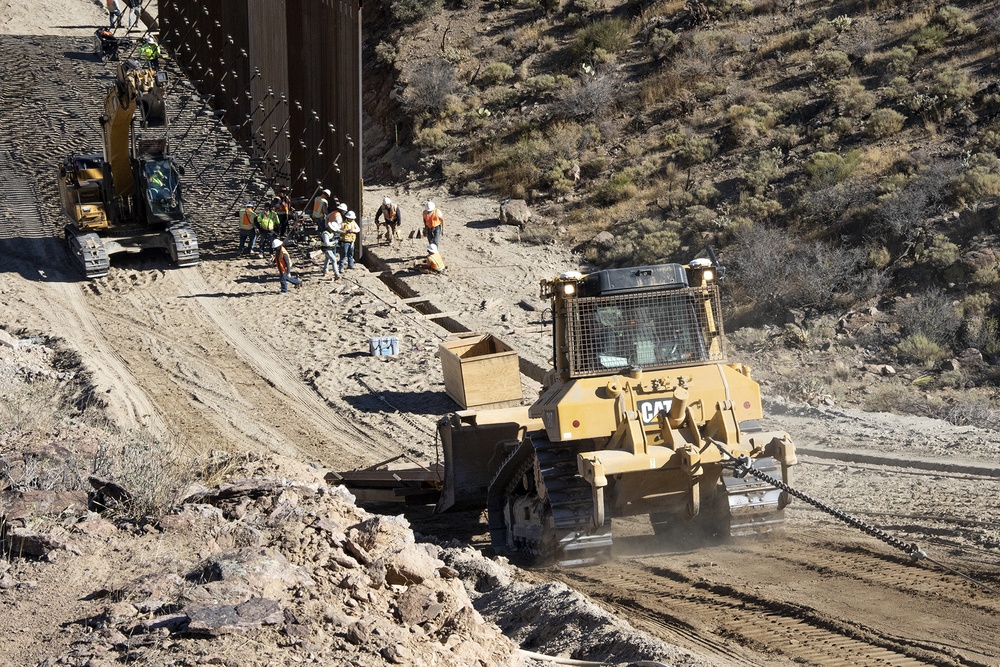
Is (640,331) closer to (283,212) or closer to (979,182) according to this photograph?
(979,182)

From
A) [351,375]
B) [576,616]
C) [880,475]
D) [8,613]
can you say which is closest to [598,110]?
[351,375]

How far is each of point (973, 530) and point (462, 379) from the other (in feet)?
24.5

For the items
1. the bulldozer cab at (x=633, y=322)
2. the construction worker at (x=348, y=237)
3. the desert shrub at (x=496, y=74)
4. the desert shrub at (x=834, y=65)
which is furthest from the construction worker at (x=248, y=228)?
the bulldozer cab at (x=633, y=322)

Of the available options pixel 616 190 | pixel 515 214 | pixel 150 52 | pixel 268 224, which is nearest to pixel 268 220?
pixel 268 224

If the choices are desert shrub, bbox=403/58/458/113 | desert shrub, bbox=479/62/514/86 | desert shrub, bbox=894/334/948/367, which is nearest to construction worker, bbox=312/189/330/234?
desert shrub, bbox=403/58/458/113

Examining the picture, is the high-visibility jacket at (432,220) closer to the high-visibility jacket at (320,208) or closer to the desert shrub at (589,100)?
the high-visibility jacket at (320,208)

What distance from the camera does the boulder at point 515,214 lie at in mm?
26317

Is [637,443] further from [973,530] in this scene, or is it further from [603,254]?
[603,254]

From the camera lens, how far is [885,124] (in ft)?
81.1

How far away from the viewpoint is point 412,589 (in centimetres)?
729

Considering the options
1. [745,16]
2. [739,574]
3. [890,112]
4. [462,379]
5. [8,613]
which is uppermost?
[745,16]

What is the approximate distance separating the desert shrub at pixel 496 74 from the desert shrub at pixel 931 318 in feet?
53.1

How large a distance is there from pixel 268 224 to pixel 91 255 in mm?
3657

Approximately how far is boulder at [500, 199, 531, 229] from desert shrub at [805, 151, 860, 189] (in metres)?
6.37
